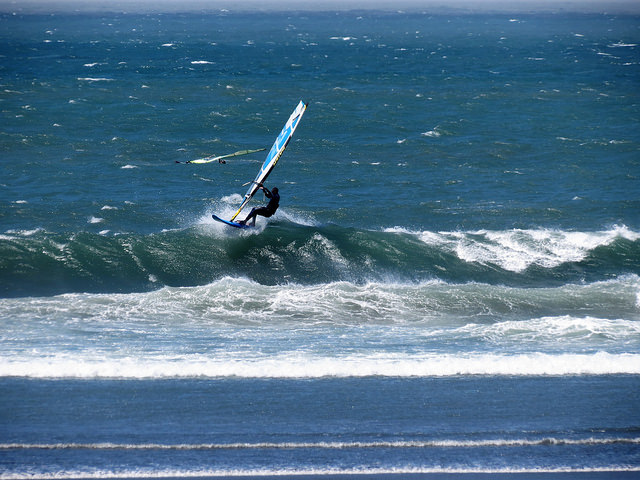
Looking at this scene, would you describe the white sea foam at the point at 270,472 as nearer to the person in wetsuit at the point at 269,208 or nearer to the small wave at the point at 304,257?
the small wave at the point at 304,257

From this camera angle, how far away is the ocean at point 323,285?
12.1 m

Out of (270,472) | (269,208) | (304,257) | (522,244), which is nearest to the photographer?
(270,472)

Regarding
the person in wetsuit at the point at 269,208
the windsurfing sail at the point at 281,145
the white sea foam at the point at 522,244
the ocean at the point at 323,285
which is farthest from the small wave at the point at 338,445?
the windsurfing sail at the point at 281,145

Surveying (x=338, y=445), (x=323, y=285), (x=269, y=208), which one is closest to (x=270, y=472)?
(x=338, y=445)

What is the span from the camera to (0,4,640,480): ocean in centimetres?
1213

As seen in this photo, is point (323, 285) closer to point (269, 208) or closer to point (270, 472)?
point (269, 208)

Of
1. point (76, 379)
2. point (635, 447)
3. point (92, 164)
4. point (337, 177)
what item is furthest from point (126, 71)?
point (635, 447)

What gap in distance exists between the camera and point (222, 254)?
23.8 meters

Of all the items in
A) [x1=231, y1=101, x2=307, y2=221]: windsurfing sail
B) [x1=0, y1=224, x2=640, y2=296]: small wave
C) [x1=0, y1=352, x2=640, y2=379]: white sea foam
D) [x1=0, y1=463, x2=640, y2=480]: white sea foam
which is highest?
[x1=231, y1=101, x2=307, y2=221]: windsurfing sail

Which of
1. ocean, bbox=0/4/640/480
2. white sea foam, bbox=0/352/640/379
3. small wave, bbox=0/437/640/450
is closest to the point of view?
small wave, bbox=0/437/640/450

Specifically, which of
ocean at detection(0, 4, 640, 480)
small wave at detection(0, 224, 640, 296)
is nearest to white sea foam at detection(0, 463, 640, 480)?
ocean at detection(0, 4, 640, 480)

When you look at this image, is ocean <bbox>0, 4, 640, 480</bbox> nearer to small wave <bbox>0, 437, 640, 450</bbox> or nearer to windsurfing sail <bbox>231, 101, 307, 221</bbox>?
small wave <bbox>0, 437, 640, 450</bbox>

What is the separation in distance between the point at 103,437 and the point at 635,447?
8.20 m

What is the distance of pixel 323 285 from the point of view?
21.2 metres
